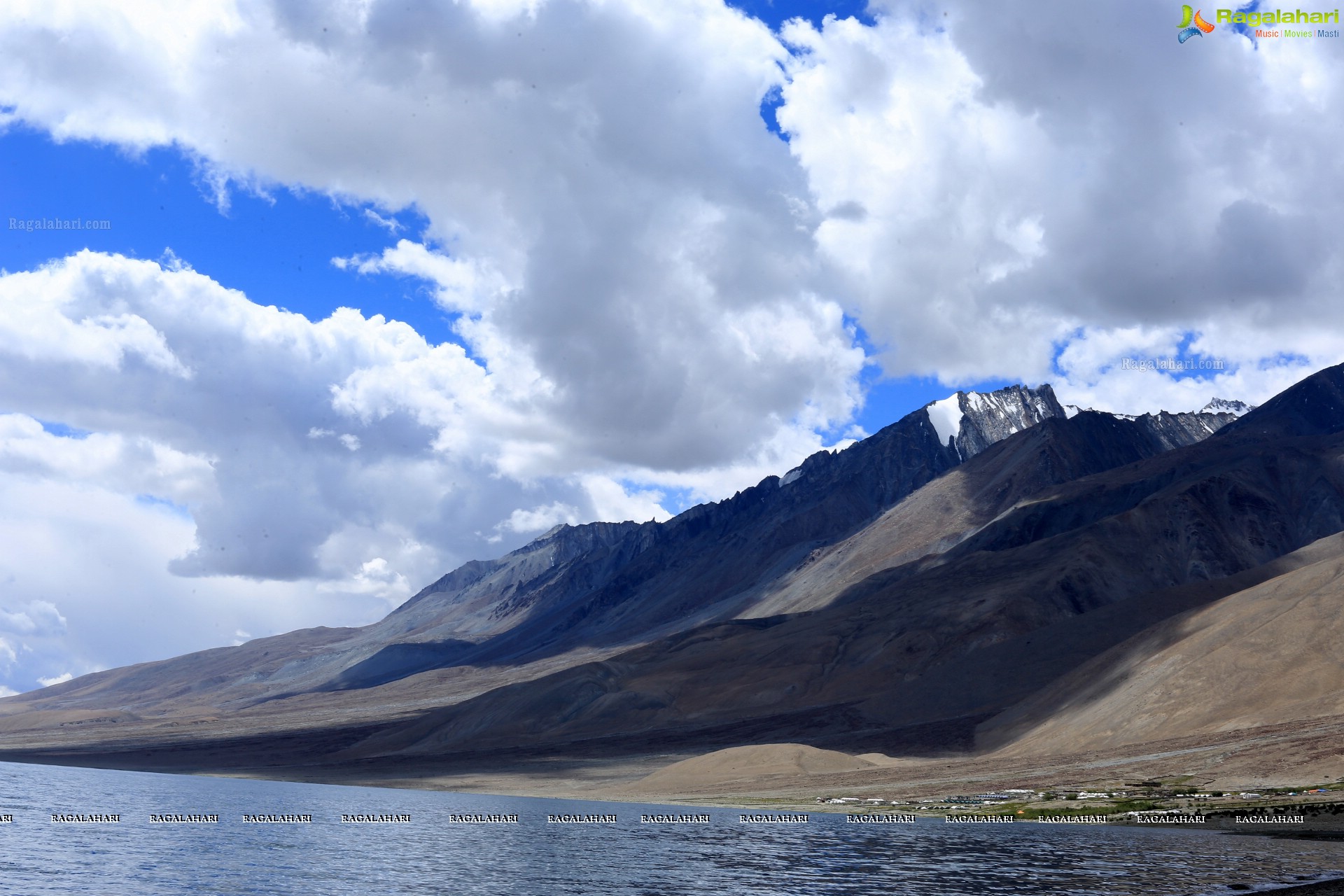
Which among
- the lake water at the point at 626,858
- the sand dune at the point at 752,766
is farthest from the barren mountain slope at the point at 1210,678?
the lake water at the point at 626,858

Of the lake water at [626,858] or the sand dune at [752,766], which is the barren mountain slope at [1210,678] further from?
the lake water at [626,858]

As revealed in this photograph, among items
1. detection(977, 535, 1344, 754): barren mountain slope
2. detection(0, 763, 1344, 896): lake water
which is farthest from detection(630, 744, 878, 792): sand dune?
detection(0, 763, 1344, 896): lake water

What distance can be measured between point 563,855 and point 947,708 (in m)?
108

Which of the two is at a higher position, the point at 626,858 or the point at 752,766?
the point at 626,858

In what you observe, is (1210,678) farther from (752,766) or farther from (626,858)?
(626,858)

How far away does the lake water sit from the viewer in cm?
4488

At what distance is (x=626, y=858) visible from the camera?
56531mm

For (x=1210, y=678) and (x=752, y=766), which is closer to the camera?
(x=1210, y=678)

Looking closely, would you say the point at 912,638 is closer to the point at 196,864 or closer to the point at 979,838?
the point at 979,838

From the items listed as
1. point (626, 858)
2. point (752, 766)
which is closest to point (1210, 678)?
point (752, 766)

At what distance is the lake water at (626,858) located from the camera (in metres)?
44.9

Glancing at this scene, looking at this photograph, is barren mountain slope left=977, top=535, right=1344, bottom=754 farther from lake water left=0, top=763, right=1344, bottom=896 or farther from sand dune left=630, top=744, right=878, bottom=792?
lake water left=0, top=763, right=1344, bottom=896

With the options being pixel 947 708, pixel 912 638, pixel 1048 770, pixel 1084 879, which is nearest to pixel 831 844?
pixel 1084 879

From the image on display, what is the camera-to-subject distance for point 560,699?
19500 centimetres
